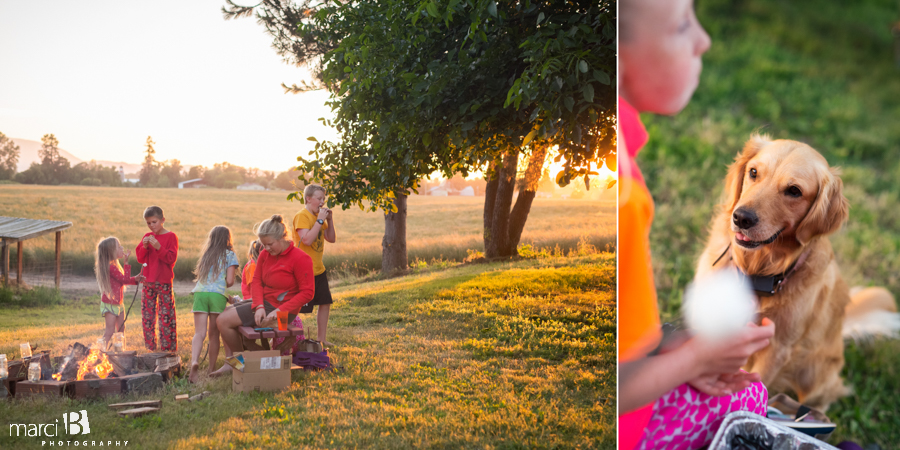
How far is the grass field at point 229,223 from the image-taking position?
4086 mm

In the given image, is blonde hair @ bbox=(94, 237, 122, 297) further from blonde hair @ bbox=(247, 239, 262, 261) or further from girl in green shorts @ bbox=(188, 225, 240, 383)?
blonde hair @ bbox=(247, 239, 262, 261)

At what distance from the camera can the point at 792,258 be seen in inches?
64.6

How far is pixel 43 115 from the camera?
397 cm

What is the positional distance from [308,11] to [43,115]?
258 centimetres

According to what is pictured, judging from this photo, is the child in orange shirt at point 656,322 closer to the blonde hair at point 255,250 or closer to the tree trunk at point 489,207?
the blonde hair at point 255,250

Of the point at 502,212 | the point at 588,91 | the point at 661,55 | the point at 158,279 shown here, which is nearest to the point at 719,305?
the point at 661,55

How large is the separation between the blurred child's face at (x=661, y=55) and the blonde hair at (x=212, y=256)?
310 centimetres

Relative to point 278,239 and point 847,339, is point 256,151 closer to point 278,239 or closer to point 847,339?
point 278,239

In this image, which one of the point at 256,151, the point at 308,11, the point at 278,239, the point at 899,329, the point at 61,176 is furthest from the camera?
the point at 308,11

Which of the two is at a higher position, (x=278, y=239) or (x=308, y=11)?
(x=308, y=11)

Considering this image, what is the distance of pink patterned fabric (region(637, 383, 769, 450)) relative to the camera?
174 centimetres

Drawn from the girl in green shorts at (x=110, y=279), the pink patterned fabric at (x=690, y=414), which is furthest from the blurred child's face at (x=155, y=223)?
the pink patterned fabric at (x=690, y=414)

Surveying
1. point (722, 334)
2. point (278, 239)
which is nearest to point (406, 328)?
point (278, 239)

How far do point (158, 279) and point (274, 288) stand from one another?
0.96 m
